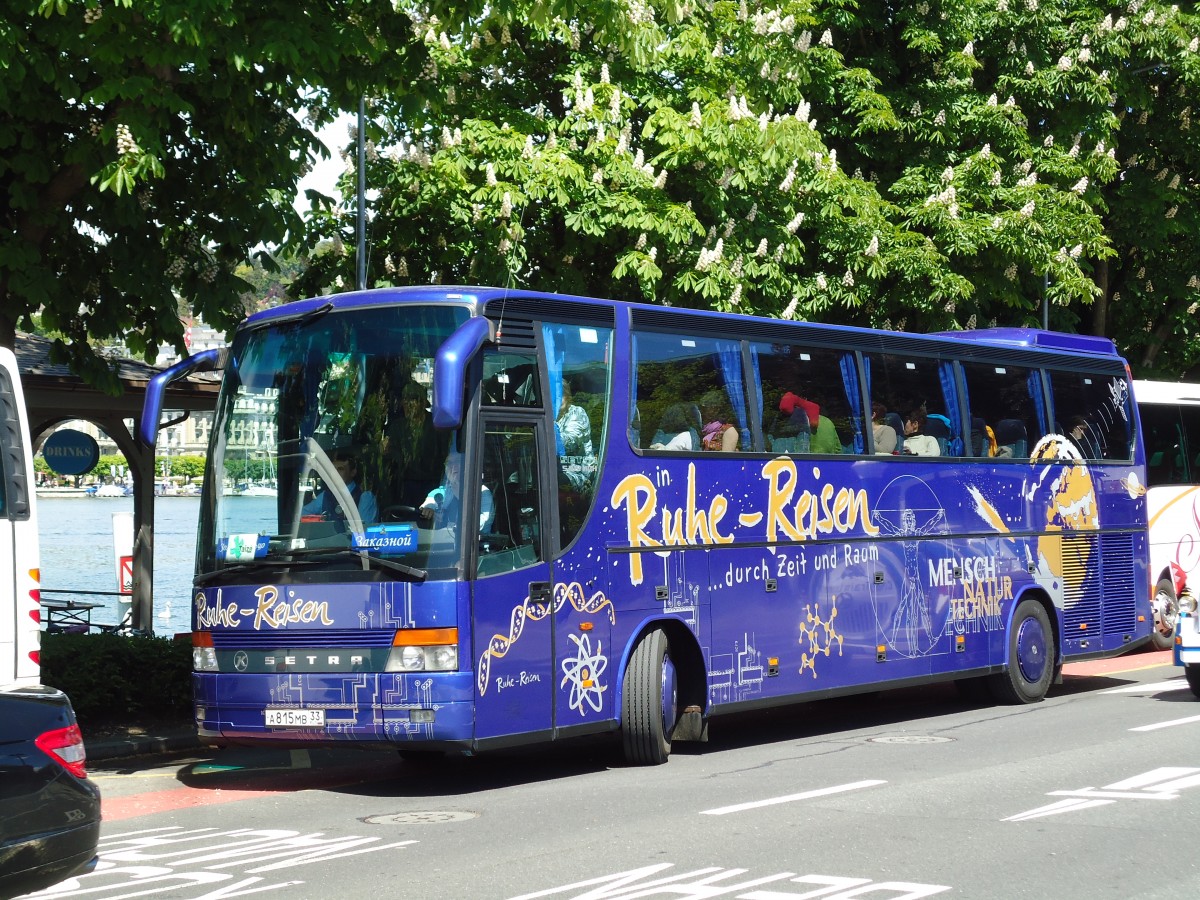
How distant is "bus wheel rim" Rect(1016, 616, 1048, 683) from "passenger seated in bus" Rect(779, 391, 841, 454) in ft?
12.5

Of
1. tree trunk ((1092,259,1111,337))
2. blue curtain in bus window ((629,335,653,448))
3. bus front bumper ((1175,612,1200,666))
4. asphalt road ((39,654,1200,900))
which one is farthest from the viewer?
tree trunk ((1092,259,1111,337))

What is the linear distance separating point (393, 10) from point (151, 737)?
6.31m

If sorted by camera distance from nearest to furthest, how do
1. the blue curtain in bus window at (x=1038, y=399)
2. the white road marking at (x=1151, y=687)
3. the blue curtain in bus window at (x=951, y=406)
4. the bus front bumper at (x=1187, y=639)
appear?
1. the bus front bumper at (x=1187, y=639)
2. the blue curtain in bus window at (x=951, y=406)
3. the white road marking at (x=1151, y=687)
4. the blue curtain in bus window at (x=1038, y=399)

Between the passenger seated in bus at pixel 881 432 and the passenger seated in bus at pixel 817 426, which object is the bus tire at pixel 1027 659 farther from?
the passenger seated in bus at pixel 817 426

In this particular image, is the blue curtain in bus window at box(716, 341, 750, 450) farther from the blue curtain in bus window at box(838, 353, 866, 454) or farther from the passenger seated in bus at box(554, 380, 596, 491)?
the passenger seated in bus at box(554, 380, 596, 491)

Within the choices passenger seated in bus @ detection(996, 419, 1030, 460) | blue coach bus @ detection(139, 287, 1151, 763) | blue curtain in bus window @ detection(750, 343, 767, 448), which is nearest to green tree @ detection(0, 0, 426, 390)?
blue coach bus @ detection(139, 287, 1151, 763)

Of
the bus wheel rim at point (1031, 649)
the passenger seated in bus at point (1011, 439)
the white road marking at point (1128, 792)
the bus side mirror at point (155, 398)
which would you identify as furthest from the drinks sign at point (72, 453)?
the white road marking at point (1128, 792)

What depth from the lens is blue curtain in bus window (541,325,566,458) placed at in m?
11.4

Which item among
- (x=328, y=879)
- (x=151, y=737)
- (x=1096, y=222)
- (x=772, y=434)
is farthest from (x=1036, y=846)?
(x=1096, y=222)

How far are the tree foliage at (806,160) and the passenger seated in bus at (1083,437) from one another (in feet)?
14.0

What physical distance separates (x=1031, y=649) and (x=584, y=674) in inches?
274

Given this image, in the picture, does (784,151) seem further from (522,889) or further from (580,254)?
(522,889)

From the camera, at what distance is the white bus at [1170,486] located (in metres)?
22.1

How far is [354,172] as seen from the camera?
2000 centimetres
